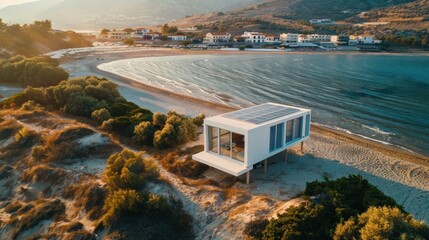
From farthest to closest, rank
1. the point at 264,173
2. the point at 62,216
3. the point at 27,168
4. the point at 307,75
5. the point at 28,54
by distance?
the point at 28,54
the point at 307,75
the point at 27,168
the point at 264,173
the point at 62,216

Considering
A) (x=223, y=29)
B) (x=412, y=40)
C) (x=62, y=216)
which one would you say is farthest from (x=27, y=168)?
(x=223, y=29)

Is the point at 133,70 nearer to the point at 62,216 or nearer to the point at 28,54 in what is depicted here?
the point at 28,54

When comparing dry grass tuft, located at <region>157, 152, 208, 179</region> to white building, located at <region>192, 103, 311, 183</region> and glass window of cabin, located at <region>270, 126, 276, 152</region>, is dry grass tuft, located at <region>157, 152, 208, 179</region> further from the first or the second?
glass window of cabin, located at <region>270, 126, 276, 152</region>

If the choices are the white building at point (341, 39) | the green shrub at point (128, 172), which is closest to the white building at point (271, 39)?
the white building at point (341, 39)

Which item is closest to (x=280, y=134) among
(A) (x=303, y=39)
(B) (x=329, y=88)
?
(B) (x=329, y=88)

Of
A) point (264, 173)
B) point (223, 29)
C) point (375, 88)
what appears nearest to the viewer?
point (264, 173)

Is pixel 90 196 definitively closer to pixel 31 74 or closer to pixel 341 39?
pixel 31 74
